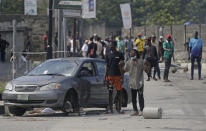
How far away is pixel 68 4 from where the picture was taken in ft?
71.3

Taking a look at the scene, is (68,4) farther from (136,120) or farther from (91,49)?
(136,120)

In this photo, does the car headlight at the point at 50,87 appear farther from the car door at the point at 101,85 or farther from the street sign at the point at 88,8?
the street sign at the point at 88,8

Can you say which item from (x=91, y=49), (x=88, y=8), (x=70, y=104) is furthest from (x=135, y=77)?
(x=88, y=8)

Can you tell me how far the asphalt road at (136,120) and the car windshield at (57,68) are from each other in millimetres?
1113

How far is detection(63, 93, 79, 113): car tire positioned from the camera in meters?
14.9

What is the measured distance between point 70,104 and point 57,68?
125 centimetres

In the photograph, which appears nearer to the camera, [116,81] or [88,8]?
[116,81]

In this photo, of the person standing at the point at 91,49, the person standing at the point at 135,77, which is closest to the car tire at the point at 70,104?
the person standing at the point at 135,77

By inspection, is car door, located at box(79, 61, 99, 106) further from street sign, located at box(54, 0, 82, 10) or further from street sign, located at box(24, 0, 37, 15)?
street sign, located at box(24, 0, 37, 15)

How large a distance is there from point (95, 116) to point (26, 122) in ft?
7.41

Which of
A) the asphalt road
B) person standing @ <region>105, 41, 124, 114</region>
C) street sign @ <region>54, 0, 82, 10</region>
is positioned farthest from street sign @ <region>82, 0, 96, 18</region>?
person standing @ <region>105, 41, 124, 114</region>

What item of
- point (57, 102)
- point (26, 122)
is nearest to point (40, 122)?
point (26, 122)

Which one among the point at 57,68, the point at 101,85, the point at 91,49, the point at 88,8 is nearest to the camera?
the point at 57,68

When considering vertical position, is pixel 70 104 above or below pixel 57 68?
below
